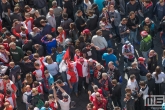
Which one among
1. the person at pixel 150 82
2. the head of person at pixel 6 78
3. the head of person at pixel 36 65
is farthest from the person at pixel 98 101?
the head of person at pixel 6 78

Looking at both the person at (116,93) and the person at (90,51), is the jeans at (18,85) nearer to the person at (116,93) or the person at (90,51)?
the person at (90,51)

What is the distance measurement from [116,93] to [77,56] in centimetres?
194

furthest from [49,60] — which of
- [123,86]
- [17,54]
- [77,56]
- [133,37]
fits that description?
[133,37]

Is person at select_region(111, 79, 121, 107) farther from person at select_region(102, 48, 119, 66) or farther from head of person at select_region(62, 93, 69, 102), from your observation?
head of person at select_region(62, 93, 69, 102)

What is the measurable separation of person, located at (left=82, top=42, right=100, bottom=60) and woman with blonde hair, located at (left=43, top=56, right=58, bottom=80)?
3.58ft

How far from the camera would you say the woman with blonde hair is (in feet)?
46.4

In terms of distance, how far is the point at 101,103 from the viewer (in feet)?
42.4

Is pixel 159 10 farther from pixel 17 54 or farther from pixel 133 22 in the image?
pixel 17 54

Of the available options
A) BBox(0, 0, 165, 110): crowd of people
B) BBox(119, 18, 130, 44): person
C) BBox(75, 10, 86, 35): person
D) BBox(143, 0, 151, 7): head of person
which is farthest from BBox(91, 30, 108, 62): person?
BBox(143, 0, 151, 7): head of person

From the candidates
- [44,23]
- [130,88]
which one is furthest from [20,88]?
[130,88]

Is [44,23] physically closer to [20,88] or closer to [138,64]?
[20,88]

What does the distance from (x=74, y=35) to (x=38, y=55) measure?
79.8 inches

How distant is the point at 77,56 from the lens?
47.2 feet

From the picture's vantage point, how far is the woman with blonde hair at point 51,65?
14141mm
